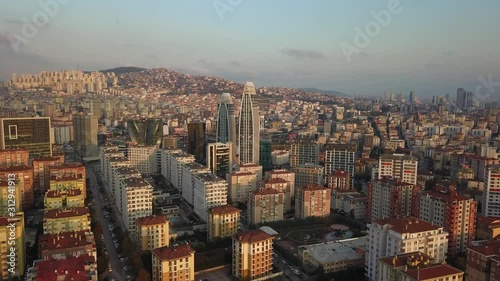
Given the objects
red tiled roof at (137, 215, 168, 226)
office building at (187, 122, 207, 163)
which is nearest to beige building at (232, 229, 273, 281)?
red tiled roof at (137, 215, 168, 226)

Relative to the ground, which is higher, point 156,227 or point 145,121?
point 145,121

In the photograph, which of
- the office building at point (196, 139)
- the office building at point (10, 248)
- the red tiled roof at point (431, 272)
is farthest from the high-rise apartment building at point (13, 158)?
the red tiled roof at point (431, 272)

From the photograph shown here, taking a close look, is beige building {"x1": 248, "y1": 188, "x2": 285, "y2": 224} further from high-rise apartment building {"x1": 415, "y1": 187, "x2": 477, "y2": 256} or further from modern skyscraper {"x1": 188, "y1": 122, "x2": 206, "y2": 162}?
modern skyscraper {"x1": 188, "y1": 122, "x2": 206, "y2": 162}

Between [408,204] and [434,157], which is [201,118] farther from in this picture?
[408,204]

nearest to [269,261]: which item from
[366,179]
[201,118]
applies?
[366,179]

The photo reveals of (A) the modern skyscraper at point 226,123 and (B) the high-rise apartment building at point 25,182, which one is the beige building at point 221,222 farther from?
(A) the modern skyscraper at point 226,123

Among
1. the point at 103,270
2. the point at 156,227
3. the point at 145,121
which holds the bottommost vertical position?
the point at 103,270

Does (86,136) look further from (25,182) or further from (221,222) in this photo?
(221,222)
